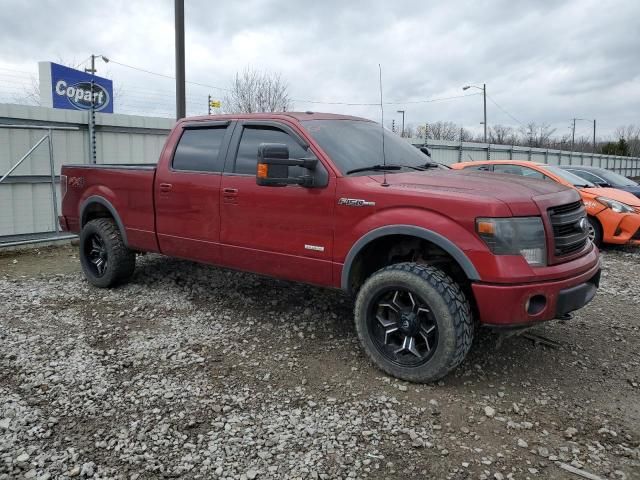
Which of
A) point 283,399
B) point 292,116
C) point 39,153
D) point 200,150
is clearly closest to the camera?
point 283,399

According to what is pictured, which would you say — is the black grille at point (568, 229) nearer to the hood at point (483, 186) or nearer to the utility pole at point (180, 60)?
the hood at point (483, 186)

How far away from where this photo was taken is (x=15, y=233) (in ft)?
28.6

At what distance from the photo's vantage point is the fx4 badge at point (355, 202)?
390 centimetres

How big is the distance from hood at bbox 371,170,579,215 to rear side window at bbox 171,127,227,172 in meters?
1.68

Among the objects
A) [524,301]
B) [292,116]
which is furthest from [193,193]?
[524,301]

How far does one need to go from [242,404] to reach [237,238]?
1.66 m

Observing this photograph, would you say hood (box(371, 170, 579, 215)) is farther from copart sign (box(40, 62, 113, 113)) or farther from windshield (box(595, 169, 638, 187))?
copart sign (box(40, 62, 113, 113))

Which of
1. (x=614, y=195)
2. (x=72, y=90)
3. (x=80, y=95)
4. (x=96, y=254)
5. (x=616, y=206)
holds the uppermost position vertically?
(x=72, y=90)

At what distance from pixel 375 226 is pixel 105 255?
3593 millimetres

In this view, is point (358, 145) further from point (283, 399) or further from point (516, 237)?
point (283, 399)

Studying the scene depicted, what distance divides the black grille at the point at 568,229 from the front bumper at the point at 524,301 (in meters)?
0.25

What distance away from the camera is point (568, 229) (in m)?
3.76

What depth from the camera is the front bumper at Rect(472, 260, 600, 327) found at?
11.1 ft

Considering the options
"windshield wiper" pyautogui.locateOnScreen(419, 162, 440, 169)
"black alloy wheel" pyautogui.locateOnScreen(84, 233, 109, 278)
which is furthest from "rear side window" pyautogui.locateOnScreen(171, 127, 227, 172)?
"windshield wiper" pyautogui.locateOnScreen(419, 162, 440, 169)
